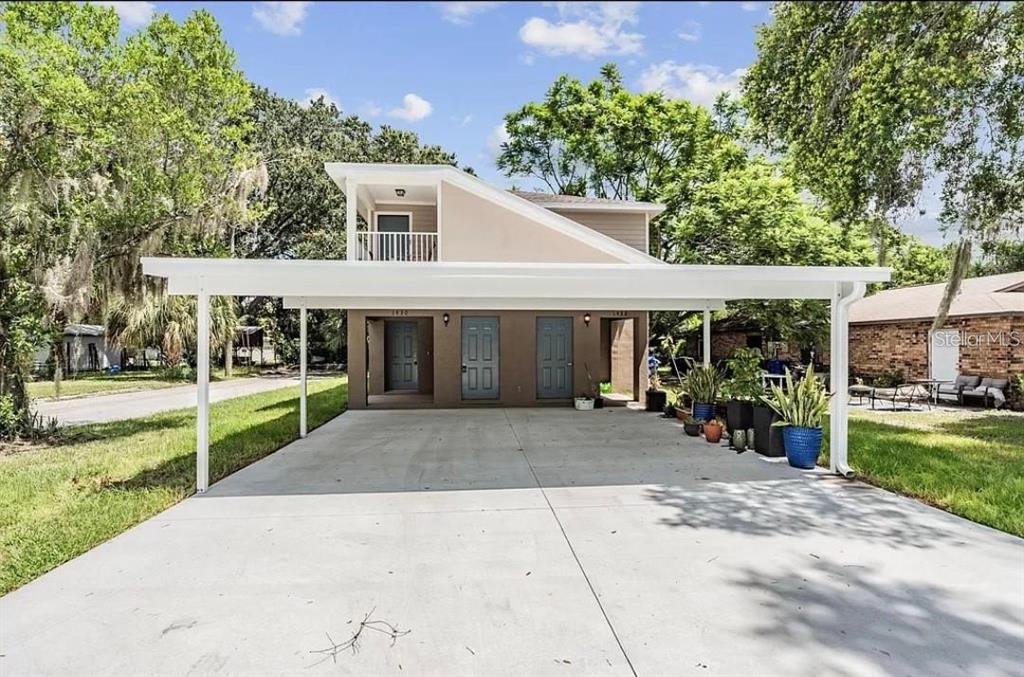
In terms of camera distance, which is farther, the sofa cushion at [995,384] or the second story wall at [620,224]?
the second story wall at [620,224]

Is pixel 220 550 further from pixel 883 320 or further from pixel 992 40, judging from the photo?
pixel 883 320

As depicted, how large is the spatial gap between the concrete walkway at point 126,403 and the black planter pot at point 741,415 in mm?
11654

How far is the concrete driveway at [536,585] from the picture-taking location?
286 cm

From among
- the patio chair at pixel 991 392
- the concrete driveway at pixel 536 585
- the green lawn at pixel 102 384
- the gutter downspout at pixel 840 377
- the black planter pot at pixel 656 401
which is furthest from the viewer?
the green lawn at pixel 102 384

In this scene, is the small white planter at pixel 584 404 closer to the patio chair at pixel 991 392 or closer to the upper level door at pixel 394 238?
the upper level door at pixel 394 238

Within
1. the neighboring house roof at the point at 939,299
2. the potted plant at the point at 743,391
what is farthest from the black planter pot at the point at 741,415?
the neighboring house roof at the point at 939,299

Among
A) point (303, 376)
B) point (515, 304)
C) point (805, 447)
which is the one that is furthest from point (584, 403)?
point (805, 447)

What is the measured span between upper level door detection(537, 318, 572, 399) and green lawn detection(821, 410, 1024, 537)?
6.14m

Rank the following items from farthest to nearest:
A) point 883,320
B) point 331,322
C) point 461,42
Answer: point 331,322, point 883,320, point 461,42

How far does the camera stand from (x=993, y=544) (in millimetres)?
4379

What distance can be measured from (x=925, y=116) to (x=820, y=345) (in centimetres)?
1564

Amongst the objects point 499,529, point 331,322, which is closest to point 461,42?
point 499,529

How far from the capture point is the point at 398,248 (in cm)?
1346

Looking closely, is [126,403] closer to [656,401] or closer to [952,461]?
[656,401]
